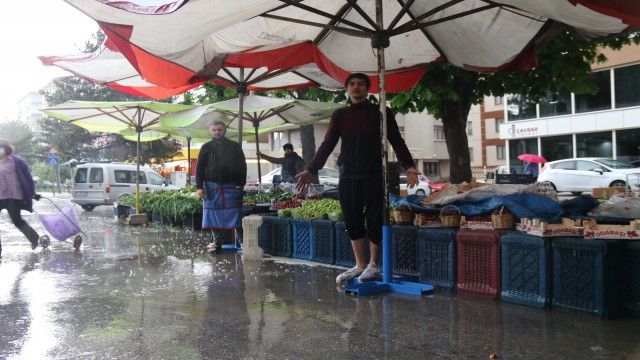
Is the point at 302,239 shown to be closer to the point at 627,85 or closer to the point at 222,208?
the point at 222,208

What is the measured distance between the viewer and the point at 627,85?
33.3 metres

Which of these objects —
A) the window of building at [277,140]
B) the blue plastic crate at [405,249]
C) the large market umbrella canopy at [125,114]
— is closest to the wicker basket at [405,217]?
the blue plastic crate at [405,249]

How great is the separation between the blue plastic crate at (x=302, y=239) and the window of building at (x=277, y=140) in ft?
136

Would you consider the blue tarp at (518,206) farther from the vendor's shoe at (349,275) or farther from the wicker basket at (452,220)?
the vendor's shoe at (349,275)

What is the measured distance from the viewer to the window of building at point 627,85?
107ft

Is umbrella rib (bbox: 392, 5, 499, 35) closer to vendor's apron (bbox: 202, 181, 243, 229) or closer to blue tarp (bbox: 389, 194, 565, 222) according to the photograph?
blue tarp (bbox: 389, 194, 565, 222)

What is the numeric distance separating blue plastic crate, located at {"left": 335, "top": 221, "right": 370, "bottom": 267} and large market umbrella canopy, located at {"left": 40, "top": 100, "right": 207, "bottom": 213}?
4914 millimetres

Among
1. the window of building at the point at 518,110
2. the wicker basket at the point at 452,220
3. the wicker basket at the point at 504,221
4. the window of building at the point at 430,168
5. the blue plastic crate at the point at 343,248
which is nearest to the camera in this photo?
the wicker basket at the point at 504,221

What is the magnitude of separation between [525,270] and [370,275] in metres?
1.61

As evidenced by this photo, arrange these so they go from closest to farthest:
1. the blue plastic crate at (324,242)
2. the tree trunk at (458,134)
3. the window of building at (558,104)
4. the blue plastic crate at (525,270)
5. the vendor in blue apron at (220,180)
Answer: the blue plastic crate at (525,270) < the blue plastic crate at (324,242) < the vendor in blue apron at (220,180) < the tree trunk at (458,134) < the window of building at (558,104)

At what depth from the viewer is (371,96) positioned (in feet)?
41.9

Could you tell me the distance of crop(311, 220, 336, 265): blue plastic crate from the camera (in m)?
7.36

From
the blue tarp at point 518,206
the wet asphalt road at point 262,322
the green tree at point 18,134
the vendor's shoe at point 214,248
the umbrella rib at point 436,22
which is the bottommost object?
the wet asphalt road at point 262,322

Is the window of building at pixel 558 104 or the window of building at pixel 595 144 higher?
the window of building at pixel 558 104
